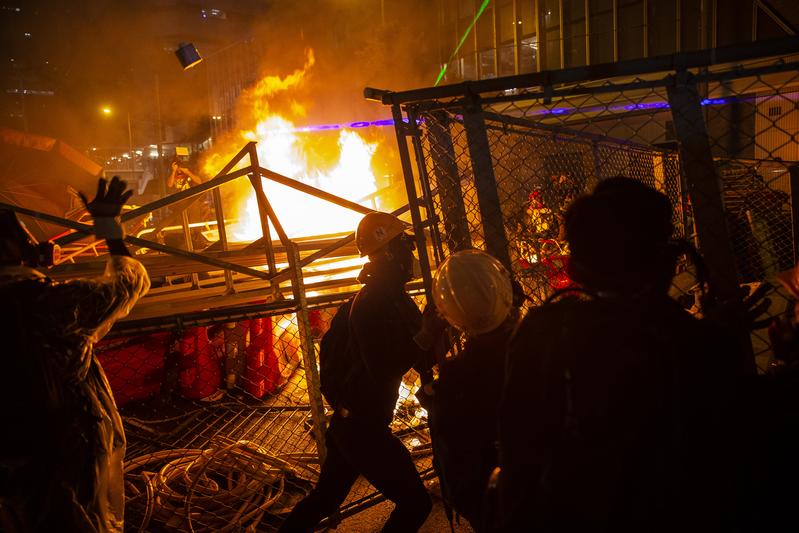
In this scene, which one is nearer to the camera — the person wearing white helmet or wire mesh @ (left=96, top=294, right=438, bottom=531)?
the person wearing white helmet

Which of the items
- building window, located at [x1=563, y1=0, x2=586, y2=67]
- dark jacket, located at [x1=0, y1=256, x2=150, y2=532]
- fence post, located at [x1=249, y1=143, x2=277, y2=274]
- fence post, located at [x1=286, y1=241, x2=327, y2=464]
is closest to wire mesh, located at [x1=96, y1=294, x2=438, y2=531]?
fence post, located at [x1=286, y1=241, x2=327, y2=464]

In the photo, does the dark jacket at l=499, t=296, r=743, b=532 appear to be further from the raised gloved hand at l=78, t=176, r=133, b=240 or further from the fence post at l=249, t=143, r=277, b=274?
the fence post at l=249, t=143, r=277, b=274

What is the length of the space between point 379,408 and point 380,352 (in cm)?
33

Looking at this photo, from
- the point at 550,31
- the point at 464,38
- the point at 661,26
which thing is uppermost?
the point at 464,38

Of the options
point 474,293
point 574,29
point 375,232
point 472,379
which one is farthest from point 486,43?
point 472,379

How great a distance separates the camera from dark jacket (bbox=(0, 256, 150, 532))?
235 cm

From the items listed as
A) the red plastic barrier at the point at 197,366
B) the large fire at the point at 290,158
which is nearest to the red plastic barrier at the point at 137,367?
the red plastic barrier at the point at 197,366

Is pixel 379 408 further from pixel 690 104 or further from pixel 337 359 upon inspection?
pixel 690 104

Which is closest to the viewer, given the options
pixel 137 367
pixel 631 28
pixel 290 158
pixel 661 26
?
pixel 137 367

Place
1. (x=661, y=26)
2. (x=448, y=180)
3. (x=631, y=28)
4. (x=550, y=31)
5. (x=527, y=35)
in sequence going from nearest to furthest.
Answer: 1. (x=448, y=180)
2. (x=661, y=26)
3. (x=631, y=28)
4. (x=550, y=31)
5. (x=527, y=35)

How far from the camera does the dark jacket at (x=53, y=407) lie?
235 centimetres

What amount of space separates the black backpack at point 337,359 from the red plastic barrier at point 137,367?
3.92 m

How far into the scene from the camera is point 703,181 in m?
2.12

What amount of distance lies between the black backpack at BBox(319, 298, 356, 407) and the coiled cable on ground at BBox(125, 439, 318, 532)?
1443mm
